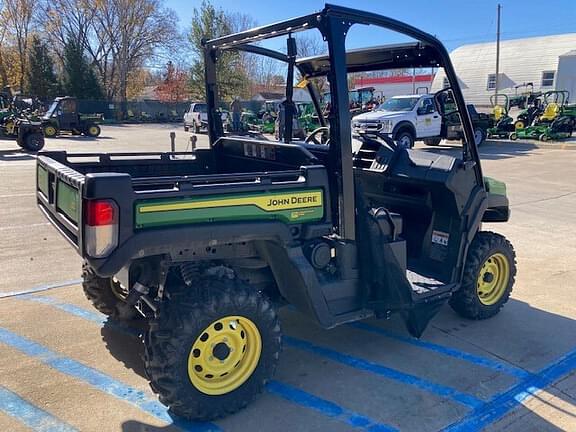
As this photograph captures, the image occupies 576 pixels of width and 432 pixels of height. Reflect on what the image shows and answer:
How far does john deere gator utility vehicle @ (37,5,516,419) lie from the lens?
2695mm

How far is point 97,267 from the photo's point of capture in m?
2.51

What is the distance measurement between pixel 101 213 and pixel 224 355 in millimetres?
1098

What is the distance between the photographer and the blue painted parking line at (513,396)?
2.91 meters

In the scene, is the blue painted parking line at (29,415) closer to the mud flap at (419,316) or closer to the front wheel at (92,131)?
the mud flap at (419,316)

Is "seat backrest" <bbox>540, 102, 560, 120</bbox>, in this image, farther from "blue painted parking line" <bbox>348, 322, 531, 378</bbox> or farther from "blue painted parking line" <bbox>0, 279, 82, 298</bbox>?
"blue painted parking line" <bbox>0, 279, 82, 298</bbox>

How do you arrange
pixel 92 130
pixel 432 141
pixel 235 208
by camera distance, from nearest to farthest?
1. pixel 235 208
2. pixel 432 141
3. pixel 92 130

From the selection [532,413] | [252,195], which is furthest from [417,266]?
[252,195]

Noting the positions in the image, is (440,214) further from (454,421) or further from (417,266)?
(454,421)

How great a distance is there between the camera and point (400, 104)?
1888cm

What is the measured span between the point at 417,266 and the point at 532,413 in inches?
58.6

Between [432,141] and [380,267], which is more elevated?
[432,141]

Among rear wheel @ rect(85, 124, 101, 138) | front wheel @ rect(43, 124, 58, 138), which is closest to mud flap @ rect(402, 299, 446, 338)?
front wheel @ rect(43, 124, 58, 138)

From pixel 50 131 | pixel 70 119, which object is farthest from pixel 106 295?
pixel 70 119

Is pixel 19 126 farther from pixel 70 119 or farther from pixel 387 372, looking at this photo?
pixel 387 372
